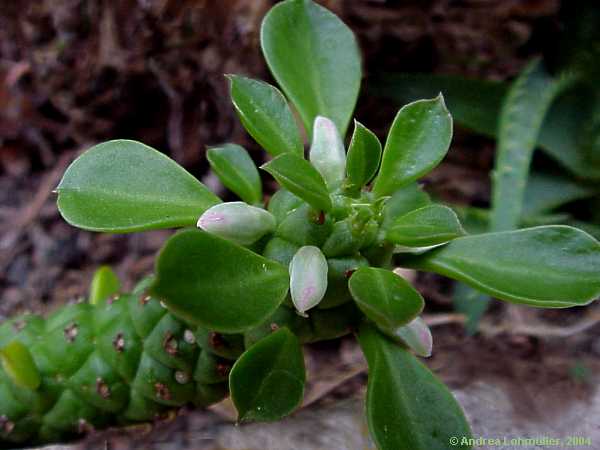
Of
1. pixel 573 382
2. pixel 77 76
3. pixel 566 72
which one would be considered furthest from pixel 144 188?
pixel 566 72

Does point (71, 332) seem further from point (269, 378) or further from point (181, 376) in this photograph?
point (269, 378)

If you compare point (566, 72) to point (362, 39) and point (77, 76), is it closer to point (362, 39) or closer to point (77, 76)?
point (362, 39)

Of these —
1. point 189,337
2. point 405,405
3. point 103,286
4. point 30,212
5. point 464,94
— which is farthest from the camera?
point 30,212

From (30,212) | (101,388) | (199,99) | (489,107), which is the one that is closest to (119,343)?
(101,388)

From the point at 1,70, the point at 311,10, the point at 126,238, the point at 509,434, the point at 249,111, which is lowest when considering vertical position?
the point at 126,238

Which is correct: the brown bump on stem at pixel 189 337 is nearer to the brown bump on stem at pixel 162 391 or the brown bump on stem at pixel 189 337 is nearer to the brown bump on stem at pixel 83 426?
the brown bump on stem at pixel 162 391

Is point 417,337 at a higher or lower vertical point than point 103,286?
higher

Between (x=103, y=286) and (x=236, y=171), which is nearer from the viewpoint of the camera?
(x=236, y=171)
